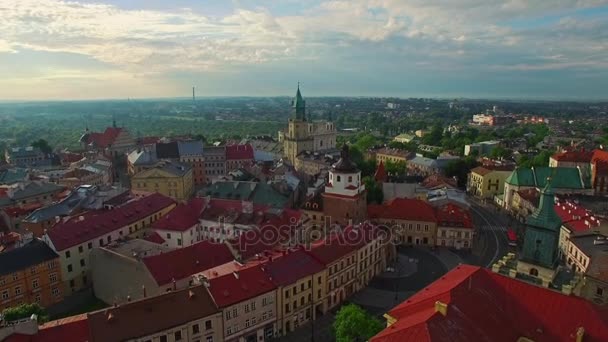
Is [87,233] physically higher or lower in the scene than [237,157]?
lower

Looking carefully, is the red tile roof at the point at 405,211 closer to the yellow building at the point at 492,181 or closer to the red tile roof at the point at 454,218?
the red tile roof at the point at 454,218

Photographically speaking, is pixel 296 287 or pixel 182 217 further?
pixel 182 217

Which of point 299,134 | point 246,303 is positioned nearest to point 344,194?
point 246,303

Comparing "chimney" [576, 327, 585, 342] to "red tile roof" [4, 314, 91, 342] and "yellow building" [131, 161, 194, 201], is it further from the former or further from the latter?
"yellow building" [131, 161, 194, 201]

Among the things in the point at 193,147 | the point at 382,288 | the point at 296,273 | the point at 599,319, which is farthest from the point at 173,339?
the point at 193,147

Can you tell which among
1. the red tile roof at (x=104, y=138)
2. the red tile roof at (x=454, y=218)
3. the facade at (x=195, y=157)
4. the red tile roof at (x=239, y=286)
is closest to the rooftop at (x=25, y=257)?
the red tile roof at (x=239, y=286)

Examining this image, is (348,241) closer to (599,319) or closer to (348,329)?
(348,329)

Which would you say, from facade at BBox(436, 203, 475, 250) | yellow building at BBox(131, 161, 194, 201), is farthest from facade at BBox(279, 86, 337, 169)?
facade at BBox(436, 203, 475, 250)

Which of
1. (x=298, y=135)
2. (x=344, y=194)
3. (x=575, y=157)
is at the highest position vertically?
(x=298, y=135)

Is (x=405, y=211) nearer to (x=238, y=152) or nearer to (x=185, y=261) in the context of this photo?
(x=185, y=261)
